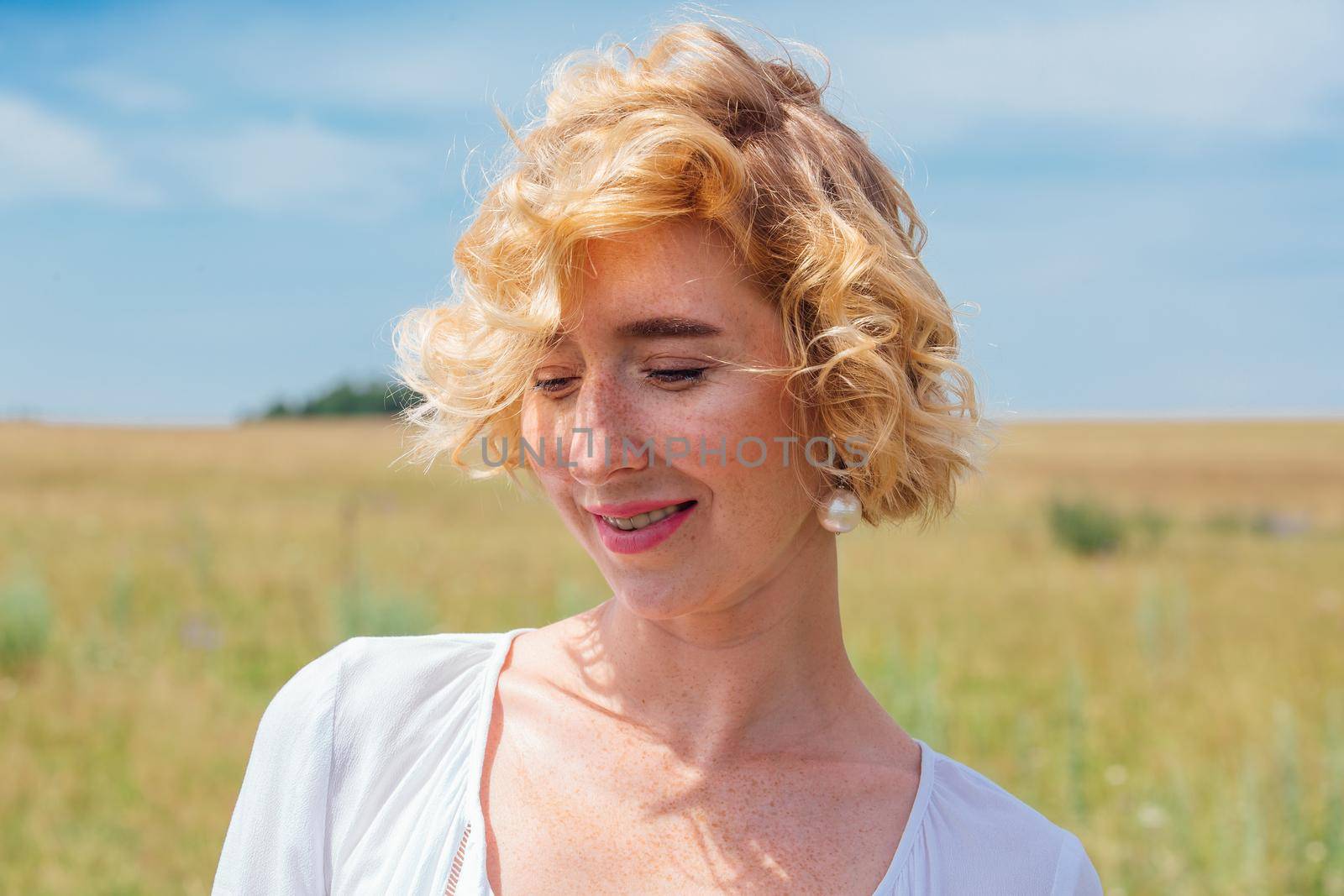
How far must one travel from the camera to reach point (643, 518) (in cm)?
154

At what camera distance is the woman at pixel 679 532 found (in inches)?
59.2

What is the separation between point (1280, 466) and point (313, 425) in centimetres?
3844

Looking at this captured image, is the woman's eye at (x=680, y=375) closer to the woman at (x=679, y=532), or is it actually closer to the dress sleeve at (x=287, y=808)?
the woman at (x=679, y=532)

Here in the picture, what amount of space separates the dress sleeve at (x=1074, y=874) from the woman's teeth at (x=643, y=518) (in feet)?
2.51

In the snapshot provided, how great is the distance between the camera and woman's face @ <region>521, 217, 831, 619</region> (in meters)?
1.48

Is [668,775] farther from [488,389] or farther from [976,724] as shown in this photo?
[976,724]

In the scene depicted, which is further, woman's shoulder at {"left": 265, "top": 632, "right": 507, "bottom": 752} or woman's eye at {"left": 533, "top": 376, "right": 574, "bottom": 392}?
woman's shoulder at {"left": 265, "top": 632, "right": 507, "bottom": 752}

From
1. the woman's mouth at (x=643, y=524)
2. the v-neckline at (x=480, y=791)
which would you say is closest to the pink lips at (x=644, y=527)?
the woman's mouth at (x=643, y=524)

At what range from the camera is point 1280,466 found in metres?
36.7

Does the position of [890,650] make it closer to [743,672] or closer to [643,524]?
[743,672]

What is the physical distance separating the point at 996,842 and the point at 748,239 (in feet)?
3.16

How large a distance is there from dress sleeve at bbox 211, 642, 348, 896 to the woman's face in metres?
0.53

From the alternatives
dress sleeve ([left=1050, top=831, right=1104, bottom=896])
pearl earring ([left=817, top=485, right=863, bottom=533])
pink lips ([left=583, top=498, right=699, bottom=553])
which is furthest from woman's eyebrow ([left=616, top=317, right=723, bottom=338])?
dress sleeve ([left=1050, top=831, right=1104, bottom=896])

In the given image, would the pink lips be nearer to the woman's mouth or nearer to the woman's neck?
the woman's mouth
